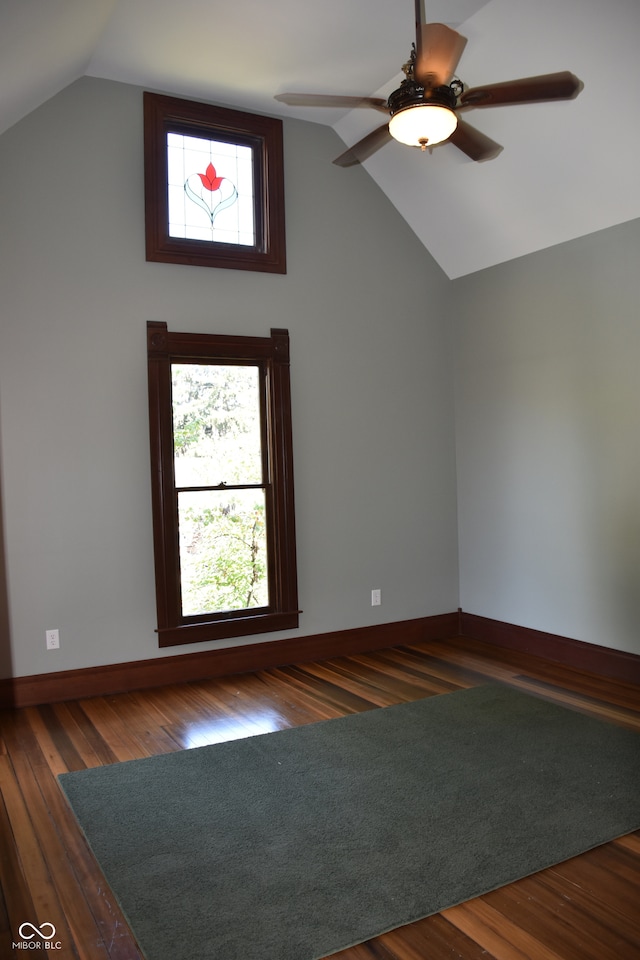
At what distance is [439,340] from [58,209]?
2883 millimetres

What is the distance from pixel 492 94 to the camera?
3.02 metres

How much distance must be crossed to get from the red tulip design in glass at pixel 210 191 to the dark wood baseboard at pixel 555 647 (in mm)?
3469

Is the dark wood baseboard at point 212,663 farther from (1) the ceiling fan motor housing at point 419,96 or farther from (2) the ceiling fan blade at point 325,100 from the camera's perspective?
(1) the ceiling fan motor housing at point 419,96

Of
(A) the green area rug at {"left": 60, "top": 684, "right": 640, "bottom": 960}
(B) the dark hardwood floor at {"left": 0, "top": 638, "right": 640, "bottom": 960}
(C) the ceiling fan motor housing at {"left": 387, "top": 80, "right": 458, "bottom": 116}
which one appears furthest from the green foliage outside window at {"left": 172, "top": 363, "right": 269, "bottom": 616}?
(C) the ceiling fan motor housing at {"left": 387, "top": 80, "right": 458, "bottom": 116}

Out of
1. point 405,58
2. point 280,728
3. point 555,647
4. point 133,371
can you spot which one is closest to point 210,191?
point 133,371

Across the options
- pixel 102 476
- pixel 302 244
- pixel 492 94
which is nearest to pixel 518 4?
pixel 492 94

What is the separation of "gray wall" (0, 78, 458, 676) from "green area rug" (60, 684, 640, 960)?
134cm

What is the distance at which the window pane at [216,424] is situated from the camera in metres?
4.73

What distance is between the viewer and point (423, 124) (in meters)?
3.00

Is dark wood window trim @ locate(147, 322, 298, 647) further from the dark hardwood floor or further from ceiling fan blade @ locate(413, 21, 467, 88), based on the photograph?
ceiling fan blade @ locate(413, 21, 467, 88)

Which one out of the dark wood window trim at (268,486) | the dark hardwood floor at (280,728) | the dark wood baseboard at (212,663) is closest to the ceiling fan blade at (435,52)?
the dark wood window trim at (268,486)

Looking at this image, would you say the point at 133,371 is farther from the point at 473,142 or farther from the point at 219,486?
the point at 473,142

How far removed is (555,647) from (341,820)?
260 centimetres

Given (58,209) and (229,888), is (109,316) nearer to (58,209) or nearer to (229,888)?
(58,209)
